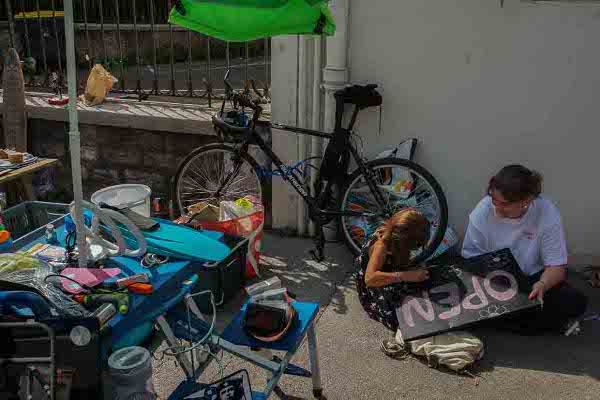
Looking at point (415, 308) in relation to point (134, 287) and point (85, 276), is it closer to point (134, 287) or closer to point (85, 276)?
point (134, 287)

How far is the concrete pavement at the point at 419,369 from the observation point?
337 cm

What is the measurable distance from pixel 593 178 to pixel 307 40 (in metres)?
2.53

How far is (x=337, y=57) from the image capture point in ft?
15.8

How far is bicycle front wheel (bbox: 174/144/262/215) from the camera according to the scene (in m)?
5.11

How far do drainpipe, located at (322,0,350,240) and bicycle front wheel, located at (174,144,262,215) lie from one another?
2.87ft

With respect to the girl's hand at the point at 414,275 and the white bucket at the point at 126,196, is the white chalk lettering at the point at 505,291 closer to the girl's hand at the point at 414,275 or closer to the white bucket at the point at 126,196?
the girl's hand at the point at 414,275

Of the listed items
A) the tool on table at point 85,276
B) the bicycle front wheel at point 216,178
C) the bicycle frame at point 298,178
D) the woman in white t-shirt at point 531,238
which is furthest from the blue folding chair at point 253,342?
the bicycle front wheel at point 216,178

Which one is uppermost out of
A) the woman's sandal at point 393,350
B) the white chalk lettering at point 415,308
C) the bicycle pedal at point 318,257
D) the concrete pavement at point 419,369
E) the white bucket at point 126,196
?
the white bucket at point 126,196

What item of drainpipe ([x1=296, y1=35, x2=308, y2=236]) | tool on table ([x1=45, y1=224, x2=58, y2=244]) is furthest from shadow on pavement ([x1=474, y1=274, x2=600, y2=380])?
tool on table ([x1=45, y1=224, x2=58, y2=244])

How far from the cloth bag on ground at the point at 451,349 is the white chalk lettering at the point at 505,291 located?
11.7 inches

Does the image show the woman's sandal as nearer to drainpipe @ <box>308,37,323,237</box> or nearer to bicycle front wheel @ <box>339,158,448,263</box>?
bicycle front wheel @ <box>339,158,448,263</box>

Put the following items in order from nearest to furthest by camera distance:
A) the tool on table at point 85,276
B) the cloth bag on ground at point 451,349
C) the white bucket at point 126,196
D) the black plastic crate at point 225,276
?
1. the tool on table at point 85,276
2. the cloth bag on ground at point 451,349
3. the black plastic crate at point 225,276
4. the white bucket at point 126,196

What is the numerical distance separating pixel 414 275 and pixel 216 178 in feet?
7.83

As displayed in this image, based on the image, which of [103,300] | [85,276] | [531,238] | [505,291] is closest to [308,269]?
[505,291]
